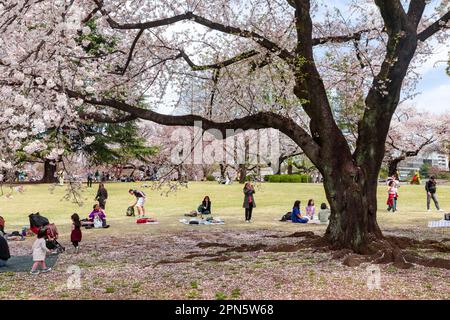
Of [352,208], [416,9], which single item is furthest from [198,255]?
[416,9]

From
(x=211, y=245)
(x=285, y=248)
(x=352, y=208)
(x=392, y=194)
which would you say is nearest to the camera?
(x=352, y=208)

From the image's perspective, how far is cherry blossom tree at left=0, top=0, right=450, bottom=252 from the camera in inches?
404

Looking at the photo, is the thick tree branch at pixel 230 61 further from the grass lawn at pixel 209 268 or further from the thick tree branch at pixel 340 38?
the grass lawn at pixel 209 268

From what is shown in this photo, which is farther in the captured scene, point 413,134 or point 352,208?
point 413,134

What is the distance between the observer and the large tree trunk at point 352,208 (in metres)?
11.6

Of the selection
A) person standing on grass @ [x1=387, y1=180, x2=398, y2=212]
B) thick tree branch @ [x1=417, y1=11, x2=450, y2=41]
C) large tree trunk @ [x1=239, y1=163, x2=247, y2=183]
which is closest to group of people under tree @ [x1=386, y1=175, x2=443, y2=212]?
person standing on grass @ [x1=387, y1=180, x2=398, y2=212]

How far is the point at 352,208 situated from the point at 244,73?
16.2 feet

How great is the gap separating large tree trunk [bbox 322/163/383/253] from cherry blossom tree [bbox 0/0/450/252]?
0.08 feet

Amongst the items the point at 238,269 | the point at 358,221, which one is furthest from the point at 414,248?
the point at 238,269

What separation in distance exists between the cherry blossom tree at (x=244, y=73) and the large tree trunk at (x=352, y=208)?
0.08 feet

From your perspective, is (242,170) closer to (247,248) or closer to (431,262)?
(247,248)

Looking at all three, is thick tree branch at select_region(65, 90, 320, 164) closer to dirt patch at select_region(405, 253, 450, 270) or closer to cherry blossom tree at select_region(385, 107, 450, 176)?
dirt patch at select_region(405, 253, 450, 270)

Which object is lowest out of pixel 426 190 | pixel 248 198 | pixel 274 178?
pixel 248 198

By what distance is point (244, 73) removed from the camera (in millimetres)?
13555
